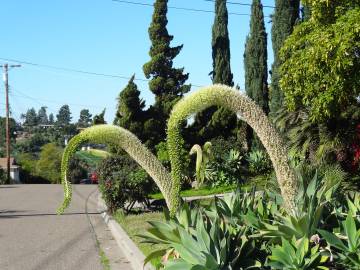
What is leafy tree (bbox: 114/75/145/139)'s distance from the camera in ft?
85.8

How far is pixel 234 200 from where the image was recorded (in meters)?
6.52

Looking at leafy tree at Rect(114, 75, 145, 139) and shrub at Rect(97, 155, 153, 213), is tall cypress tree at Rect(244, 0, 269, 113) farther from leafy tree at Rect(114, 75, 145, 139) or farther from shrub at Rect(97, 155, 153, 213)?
shrub at Rect(97, 155, 153, 213)

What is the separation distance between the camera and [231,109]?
4.38 meters

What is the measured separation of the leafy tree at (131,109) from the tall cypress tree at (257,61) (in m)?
5.75

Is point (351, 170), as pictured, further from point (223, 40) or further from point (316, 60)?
point (223, 40)

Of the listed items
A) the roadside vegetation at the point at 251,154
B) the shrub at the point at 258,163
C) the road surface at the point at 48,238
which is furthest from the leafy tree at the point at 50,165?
the road surface at the point at 48,238

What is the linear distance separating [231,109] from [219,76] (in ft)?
86.1

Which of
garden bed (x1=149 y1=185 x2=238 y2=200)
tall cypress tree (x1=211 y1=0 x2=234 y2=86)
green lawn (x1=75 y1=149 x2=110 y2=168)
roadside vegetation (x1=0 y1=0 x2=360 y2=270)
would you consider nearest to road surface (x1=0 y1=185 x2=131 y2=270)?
roadside vegetation (x1=0 y1=0 x2=360 y2=270)

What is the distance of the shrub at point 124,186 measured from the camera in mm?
15867

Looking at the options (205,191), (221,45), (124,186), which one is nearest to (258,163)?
(205,191)

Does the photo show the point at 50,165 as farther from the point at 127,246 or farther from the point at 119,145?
the point at 119,145

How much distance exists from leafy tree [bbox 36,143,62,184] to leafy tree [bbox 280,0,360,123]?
4663 cm

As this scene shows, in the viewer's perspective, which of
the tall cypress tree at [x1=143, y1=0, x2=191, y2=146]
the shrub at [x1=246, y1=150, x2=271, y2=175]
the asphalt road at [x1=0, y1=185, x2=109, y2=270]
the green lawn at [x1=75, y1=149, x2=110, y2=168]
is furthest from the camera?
the tall cypress tree at [x1=143, y1=0, x2=191, y2=146]

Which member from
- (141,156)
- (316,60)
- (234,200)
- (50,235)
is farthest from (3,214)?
(141,156)
